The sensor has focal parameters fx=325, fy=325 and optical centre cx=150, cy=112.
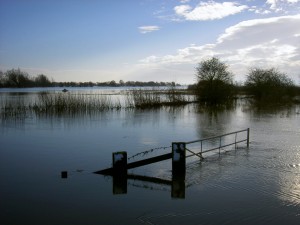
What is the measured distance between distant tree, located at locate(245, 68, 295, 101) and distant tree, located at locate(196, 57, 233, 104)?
6.94 m

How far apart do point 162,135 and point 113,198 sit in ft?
31.1

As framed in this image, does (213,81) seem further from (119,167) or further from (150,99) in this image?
(119,167)

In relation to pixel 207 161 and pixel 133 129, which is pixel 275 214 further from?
pixel 133 129

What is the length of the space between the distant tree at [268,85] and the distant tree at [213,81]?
6.94m

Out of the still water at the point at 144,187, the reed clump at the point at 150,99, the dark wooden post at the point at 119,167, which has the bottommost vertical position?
the still water at the point at 144,187

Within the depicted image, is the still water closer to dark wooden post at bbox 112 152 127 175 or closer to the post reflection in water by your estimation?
→ the post reflection in water

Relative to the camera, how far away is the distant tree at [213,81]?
148 ft

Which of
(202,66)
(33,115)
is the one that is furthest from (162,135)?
(202,66)

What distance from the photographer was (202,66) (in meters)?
45.6

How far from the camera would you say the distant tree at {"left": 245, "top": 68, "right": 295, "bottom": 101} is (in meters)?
50.2

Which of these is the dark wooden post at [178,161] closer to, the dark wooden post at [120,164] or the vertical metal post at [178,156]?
the vertical metal post at [178,156]

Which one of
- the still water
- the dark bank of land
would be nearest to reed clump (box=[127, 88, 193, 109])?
the dark bank of land

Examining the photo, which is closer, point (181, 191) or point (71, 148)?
point (181, 191)

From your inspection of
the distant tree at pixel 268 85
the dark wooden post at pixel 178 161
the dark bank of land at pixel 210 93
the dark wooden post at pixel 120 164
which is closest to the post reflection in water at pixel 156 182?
the dark wooden post at pixel 178 161
